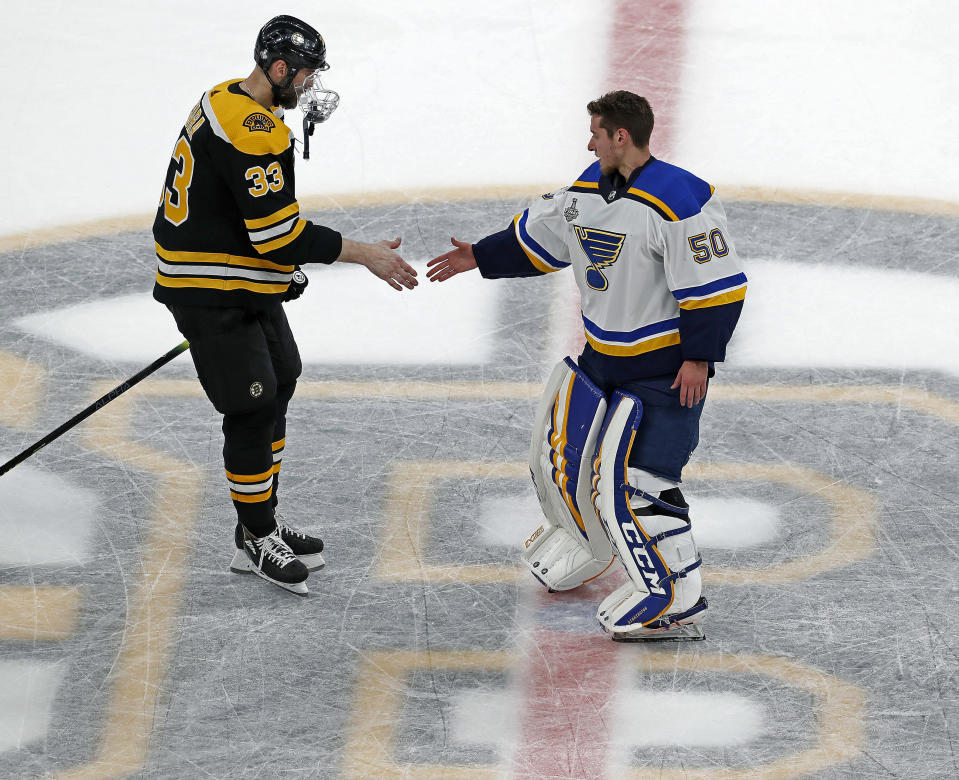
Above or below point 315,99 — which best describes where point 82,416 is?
below

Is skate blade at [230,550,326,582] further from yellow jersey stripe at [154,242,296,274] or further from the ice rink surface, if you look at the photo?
yellow jersey stripe at [154,242,296,274]

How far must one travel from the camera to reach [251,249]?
409cm

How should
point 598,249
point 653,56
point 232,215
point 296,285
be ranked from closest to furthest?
point 598,249, point 232,215, point 296,285, point 653,56

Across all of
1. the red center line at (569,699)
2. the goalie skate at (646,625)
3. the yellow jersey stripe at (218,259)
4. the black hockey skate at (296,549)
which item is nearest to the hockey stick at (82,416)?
the yellow jersey stripe at (218,259)

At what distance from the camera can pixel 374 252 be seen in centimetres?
415

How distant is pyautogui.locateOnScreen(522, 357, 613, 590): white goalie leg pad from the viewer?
4.09 m

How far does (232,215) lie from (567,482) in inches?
46.9

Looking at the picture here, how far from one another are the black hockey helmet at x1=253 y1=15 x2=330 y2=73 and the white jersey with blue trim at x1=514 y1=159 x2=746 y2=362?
2.61 feet

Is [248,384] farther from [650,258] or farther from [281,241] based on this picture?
[650,258]

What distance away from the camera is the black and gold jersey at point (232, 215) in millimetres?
3910

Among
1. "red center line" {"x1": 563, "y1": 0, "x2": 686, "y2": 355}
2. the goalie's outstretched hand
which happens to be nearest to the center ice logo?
the goalie's outstretched hand

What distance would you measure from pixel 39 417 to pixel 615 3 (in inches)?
183

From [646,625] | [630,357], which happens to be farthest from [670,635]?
[630,357]

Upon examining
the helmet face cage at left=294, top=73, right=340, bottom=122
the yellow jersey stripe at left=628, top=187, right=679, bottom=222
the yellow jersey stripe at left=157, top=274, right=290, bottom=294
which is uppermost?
the helmet face cage at left=294, top=73, right=340, bottom=122
